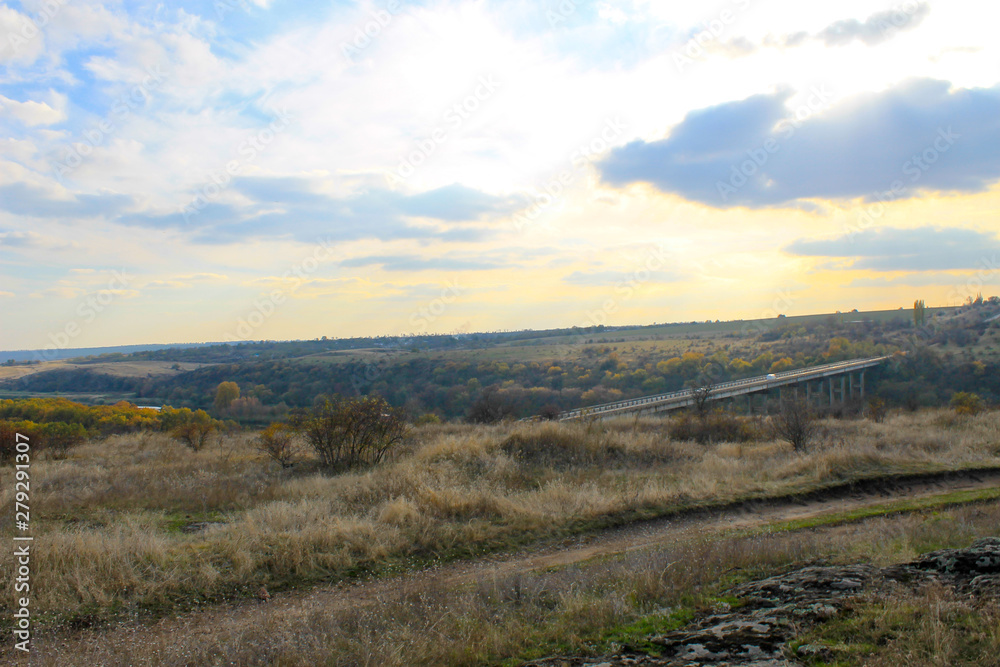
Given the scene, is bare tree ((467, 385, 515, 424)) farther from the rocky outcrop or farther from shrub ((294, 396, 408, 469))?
the rocky outcrop

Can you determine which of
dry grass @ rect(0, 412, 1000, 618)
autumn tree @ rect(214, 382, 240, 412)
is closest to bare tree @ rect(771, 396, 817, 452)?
dry grass @ rect(0, 412, 1000, 618)

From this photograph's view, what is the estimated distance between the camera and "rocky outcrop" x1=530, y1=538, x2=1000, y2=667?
4031mm

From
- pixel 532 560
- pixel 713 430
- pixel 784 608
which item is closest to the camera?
pixel 784 608

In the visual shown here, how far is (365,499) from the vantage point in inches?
424

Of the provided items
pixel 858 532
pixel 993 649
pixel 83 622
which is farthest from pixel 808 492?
pixel 83 622

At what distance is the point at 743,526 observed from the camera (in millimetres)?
10031

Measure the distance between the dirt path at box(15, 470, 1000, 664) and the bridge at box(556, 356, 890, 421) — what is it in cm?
2116

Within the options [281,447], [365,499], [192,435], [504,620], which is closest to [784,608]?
[504,620]

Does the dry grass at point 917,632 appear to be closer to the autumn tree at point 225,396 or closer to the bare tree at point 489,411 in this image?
the bare tree at point 489,411

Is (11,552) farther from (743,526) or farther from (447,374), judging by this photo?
(447,374)

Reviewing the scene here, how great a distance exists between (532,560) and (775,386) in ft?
156

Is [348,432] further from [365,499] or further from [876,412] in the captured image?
A: [876,412]

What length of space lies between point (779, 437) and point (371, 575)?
1763 centimetres

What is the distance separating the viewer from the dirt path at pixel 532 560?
19.0 ft
